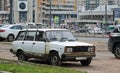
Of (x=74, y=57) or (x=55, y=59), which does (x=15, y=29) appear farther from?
(x=74, y=57)

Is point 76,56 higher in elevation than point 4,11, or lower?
lower

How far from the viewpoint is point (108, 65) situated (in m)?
15.1

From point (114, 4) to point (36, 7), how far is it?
34.5 meters

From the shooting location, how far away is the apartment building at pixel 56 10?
17562 cm

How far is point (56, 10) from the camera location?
184 m

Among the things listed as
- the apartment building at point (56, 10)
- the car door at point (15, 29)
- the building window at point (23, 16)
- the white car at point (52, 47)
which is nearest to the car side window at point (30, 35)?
the white car at point (52, 47)

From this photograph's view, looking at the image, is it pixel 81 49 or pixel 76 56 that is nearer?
pixel 76 56

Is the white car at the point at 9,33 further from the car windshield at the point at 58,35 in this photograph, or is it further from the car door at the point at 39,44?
the car windshield at the point at 58,35

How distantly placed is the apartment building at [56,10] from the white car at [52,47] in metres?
155

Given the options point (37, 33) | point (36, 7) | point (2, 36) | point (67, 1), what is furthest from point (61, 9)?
point (37, 33)

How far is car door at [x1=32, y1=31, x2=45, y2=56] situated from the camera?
15107mm

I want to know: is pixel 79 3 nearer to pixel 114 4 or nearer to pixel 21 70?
pixel 114 4

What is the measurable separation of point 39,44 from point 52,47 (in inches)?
33.6

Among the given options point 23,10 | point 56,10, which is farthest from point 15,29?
point 56,10
